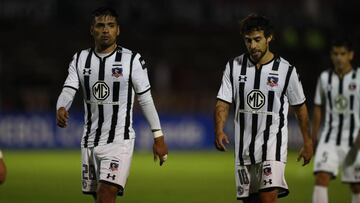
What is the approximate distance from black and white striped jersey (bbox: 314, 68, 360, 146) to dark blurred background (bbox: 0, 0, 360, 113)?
15.9 m

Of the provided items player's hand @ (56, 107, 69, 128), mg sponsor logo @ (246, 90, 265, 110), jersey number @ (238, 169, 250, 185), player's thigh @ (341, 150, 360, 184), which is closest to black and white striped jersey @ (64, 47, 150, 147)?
player's hand @ (56, 107, 69, 128)

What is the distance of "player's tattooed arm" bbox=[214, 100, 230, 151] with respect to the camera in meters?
7.53

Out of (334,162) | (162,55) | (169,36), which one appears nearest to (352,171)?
(334,162)

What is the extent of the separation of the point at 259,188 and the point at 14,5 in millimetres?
21522

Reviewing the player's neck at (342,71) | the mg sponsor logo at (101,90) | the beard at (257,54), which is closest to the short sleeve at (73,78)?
the mg sponsor logo at (101,90)

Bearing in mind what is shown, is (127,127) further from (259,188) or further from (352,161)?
(352,161)

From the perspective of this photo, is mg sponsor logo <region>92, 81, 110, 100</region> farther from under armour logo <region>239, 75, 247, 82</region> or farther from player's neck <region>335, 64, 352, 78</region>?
player's neck <region>335, 64, 352, 78</region>

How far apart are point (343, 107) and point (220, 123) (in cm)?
307

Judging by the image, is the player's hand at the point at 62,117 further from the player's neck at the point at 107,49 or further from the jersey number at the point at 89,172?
the player's neck at the point at 107,49

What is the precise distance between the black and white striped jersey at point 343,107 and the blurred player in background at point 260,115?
2527mm

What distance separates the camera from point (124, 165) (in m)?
7.83

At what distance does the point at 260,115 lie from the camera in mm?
7730

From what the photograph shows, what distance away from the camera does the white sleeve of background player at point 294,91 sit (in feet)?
25.5

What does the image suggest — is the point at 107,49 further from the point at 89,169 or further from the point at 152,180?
the point at 152,180
